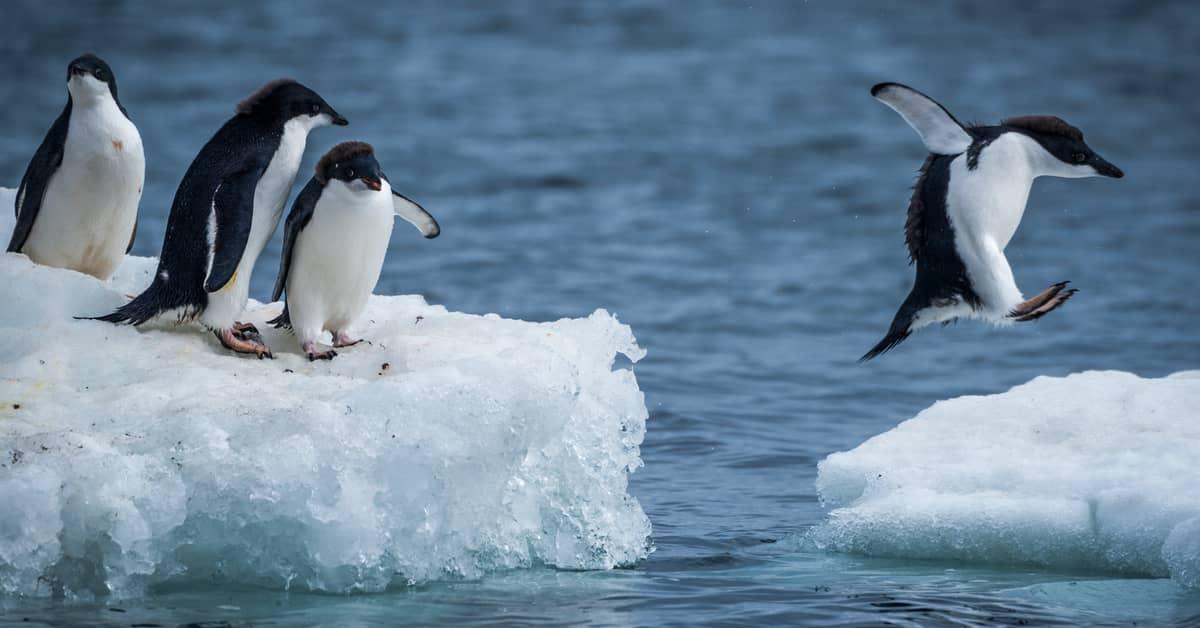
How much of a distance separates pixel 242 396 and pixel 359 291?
0.57 metres

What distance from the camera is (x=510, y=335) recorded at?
16.3ft

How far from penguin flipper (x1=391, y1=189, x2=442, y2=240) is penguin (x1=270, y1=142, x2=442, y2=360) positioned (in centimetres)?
30

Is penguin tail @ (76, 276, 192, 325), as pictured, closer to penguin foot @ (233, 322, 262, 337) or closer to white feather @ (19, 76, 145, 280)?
penguin foot @ (233, 322, 262, 337)

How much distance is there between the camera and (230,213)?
15.1ft

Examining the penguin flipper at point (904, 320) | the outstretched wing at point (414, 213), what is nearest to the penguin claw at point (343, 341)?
the outstretched wing at point (414, 213)

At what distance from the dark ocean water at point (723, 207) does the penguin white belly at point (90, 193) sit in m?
1.48

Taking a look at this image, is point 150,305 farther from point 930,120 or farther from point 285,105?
point 930,120

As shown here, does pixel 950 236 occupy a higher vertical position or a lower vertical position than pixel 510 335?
higher

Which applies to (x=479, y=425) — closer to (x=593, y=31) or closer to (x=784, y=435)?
(x=784, y=435)

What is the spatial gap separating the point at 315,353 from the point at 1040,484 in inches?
85.1

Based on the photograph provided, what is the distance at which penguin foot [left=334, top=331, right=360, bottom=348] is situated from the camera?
15.9 ft

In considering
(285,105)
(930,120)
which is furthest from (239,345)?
(930,120)

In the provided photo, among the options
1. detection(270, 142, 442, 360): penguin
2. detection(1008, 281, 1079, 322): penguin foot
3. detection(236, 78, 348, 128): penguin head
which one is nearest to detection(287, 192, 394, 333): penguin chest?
detection(270, 142, 442, 360): penguin

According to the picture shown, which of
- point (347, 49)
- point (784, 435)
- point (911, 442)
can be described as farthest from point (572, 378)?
point (347, 49)
